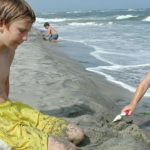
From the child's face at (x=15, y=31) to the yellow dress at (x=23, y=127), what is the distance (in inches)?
19.0

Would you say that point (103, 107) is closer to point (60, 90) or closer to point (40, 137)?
point (60, 90)

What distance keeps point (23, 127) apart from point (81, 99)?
92.9 inches

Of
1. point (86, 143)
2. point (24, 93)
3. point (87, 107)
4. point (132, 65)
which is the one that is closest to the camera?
point (86, 143)

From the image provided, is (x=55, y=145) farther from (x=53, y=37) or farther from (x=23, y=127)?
(x=53, y=37)

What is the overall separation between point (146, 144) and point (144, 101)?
235cm

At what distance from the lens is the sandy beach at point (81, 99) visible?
3.76m

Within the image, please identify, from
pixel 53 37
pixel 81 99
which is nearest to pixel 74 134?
pixel 81 99

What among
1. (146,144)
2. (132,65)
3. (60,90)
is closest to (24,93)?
(60,90)

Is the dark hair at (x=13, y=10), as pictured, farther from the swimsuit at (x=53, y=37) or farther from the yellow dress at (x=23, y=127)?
the swimsuit at (x=53, y=37)

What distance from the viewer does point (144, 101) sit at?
19.9 feet

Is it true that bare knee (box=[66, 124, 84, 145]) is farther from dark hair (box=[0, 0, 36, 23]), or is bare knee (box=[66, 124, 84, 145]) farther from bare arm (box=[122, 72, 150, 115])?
dark hair (box=[0, 0, 36, 23])

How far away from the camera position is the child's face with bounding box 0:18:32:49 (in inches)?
115

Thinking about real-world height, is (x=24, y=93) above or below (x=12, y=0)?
below

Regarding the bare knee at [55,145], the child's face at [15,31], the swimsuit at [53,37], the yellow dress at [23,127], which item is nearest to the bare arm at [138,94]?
the yellow dress at [23,127]
